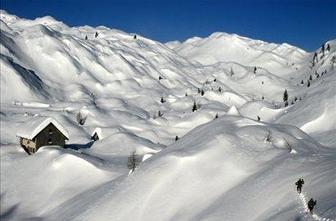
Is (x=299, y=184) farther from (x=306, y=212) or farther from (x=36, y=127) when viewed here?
(x=36, y=127)

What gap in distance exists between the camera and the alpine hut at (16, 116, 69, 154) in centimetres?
4666

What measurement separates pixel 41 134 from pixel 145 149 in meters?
11.8

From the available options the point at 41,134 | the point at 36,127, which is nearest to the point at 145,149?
the point at 41,134

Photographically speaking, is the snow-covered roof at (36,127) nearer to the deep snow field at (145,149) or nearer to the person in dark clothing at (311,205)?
the deep snow field at (145,149)

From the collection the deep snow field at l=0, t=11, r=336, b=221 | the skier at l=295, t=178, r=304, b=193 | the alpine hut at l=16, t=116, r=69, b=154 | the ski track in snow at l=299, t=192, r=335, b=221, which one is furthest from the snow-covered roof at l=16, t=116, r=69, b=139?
the ski track in snow at l=299, t=192, r=335, b=221

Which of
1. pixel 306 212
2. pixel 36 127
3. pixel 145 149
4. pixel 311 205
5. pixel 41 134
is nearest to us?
pixel 311 205

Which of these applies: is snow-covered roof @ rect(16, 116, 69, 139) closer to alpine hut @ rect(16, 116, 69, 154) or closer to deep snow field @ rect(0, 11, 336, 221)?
alpine hut @ rect(16, 116, 69, 154)

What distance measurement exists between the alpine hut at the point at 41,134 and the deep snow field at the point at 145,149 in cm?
165

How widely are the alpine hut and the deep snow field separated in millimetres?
1654

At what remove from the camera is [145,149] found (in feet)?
165

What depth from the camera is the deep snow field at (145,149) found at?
74.7ft

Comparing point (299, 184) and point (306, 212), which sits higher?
point (299, 184)

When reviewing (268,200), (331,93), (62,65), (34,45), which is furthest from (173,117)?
(268,200)

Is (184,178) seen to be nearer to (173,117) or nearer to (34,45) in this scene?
(173,117)
